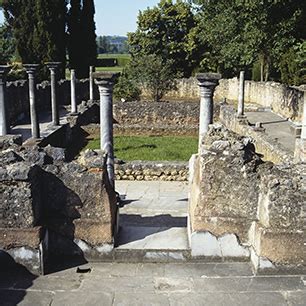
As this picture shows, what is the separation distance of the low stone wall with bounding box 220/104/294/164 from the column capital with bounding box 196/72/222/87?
2.69 m

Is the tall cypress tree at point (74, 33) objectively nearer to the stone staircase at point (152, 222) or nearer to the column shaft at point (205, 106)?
the stone staircase at point (152, 222)

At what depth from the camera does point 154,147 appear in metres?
15.7

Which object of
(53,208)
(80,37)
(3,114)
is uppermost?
(80,37)

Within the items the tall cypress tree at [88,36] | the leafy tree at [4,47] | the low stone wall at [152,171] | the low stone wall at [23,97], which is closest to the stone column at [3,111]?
the low stone wall at [23,97]

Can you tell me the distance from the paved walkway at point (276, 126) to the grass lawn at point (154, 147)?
2970mm

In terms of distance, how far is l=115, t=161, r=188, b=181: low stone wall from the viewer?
11492 mm

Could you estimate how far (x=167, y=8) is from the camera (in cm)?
3772

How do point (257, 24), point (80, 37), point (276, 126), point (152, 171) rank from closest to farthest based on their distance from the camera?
1. point (152, 171)
2. point (257, 24)
3. point (276, 126)
4. point (80, 37)

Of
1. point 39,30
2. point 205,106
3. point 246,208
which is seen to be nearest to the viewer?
point 246,208

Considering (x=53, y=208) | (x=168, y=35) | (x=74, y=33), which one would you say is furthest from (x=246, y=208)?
(x=168, y=35)

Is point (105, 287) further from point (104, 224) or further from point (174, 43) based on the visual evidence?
point (174, 43)

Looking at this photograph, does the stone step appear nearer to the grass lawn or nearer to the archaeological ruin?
the archaeological ruin

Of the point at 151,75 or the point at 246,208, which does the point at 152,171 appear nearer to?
the point at 246,208

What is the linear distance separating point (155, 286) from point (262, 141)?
33.4 feet
